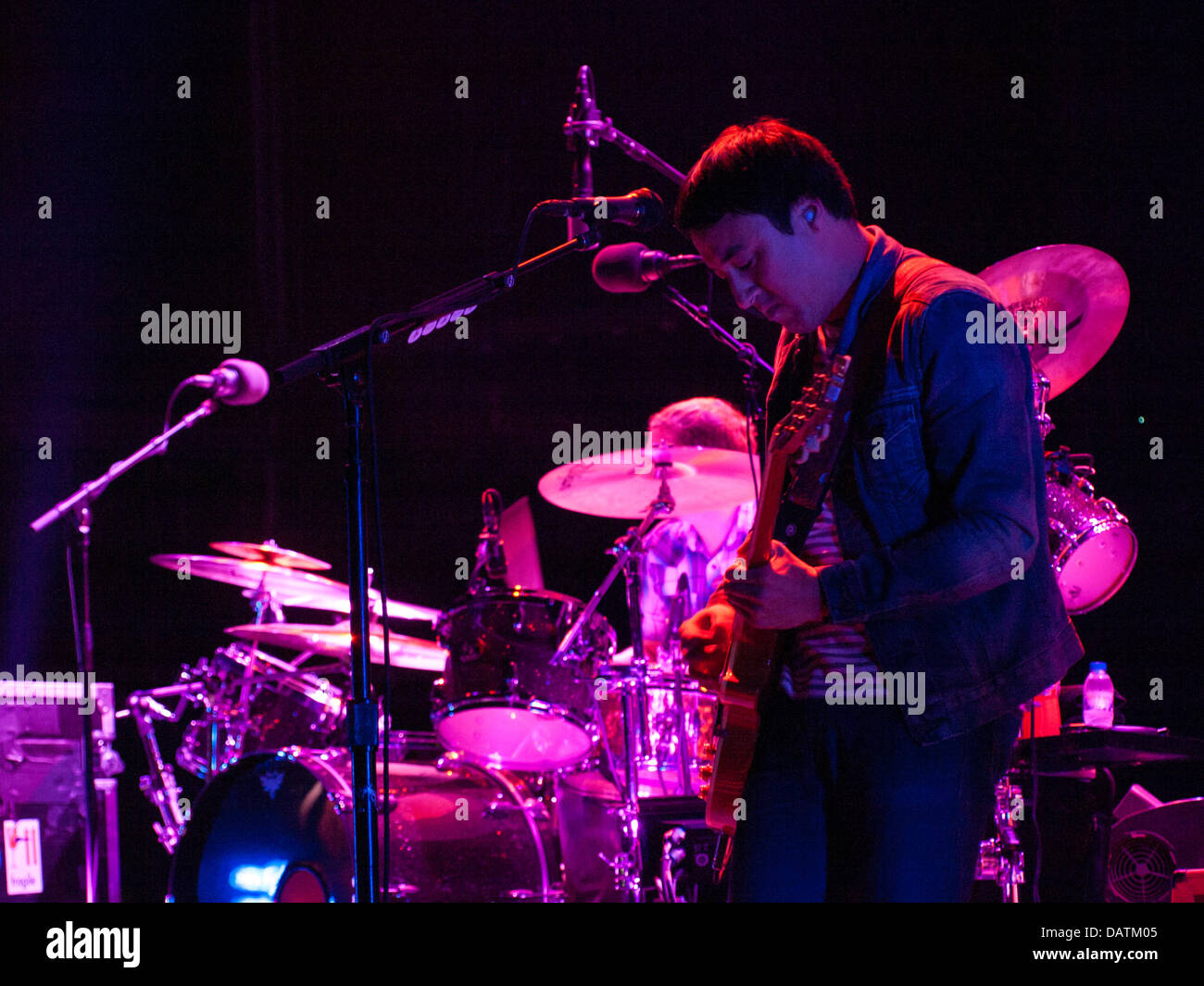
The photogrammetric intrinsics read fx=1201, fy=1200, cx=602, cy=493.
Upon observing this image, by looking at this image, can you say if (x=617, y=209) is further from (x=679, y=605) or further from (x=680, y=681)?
(x=679, y=605)

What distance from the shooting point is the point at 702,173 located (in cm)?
206

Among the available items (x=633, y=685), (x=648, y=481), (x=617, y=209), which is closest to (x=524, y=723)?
(x=633, y=685)

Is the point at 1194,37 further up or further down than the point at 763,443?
further up

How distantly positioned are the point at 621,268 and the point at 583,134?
1.67 ft

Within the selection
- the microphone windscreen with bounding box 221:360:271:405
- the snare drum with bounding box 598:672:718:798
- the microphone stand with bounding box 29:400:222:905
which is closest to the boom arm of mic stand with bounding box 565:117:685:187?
the microphone windscreen with bounding box 221:360:271:405

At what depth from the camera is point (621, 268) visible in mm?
2975

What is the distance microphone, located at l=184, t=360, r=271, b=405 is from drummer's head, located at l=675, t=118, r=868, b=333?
77.0 inches

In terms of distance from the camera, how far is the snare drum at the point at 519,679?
4.39 m

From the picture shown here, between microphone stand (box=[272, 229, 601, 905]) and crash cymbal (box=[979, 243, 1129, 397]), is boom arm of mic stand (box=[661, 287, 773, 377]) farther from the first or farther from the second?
microphone stand (box=[272, 229, 601, 905])

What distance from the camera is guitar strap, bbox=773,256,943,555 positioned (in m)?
1.95

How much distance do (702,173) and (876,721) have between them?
3.15ft
